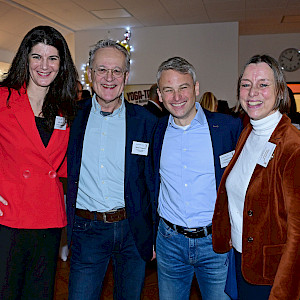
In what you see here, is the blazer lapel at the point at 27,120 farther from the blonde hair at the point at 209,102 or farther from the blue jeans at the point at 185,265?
the blonde hair at the point at 209,102

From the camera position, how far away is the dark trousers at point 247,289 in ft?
5.17

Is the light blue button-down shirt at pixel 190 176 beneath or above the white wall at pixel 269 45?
beneath

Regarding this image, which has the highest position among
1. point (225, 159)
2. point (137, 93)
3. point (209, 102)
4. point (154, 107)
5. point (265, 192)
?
point (137, 93)

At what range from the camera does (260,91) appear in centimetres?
164

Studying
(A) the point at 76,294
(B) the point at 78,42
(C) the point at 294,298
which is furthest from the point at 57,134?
(B) the point at 78,42

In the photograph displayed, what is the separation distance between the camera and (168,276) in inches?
78.8

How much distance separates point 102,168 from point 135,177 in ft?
0.64

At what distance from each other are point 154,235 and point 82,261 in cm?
45

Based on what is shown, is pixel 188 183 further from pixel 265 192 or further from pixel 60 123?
pixel 60 123

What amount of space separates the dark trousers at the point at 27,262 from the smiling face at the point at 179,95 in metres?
0.93

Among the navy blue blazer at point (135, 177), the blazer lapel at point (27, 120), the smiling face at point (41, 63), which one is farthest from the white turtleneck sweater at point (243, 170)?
the smiling face at point (41, 63)

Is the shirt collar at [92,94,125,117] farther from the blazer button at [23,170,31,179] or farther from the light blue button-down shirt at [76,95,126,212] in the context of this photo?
the blazer button at [23,170,31,179]

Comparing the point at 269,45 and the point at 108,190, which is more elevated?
the point at 269,45

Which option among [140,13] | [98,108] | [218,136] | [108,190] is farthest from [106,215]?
[140,13]
